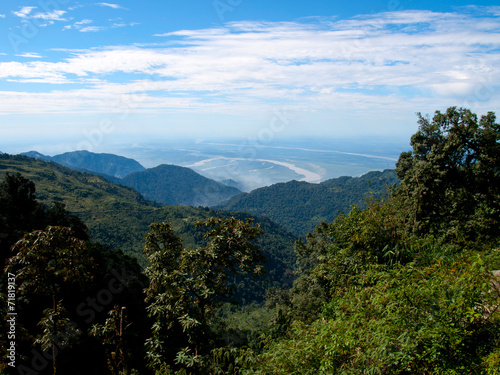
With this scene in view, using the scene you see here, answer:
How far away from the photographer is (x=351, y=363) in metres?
3.15

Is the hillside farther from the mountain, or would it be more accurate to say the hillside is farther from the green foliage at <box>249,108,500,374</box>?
the green foliage at <box>249,108,500,374</box>

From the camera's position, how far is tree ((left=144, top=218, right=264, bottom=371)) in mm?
4414

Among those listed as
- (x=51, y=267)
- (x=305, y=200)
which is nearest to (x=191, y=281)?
(x=51, y=267)

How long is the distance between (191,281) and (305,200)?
16109 cm

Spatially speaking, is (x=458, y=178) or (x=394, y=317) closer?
(x=394, y=317)

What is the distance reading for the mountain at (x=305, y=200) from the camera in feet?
475

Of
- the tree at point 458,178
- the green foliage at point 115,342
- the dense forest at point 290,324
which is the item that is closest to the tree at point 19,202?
the dense forest at point 290,324

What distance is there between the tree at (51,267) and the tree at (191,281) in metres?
1.19

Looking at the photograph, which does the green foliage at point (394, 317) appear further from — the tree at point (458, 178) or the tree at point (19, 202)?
the tree at point (19, 202)

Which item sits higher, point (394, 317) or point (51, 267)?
point (51, 267)

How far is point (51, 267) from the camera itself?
396cm

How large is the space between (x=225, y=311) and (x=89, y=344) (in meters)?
56.9

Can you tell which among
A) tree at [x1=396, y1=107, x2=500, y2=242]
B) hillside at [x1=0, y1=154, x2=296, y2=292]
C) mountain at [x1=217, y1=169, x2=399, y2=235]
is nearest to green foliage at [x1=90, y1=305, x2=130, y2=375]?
tree at [x1=396, y1=107, x2=500, y2=242]

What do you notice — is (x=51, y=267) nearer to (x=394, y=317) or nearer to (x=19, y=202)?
(x=394, y=317)
